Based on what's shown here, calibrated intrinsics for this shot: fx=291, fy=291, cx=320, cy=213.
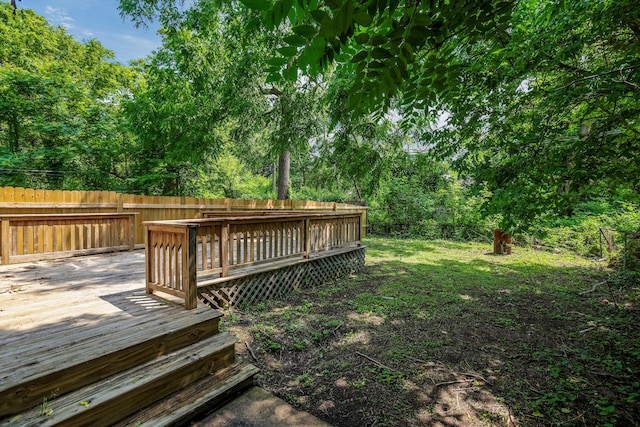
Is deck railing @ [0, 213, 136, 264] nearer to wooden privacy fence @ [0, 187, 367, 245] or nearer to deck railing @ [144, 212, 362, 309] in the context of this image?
wooden privacy fence @ [0, 187, 367, 245]

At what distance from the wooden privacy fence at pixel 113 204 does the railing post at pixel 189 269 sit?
440cm

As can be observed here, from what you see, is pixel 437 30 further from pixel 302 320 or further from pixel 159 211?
pixel 159 211

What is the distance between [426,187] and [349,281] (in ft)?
36.0

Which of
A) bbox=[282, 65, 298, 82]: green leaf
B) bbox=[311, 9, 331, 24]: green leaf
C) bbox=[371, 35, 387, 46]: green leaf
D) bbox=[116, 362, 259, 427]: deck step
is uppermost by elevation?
bbox=[371, 35, 387, 46]: green leaf

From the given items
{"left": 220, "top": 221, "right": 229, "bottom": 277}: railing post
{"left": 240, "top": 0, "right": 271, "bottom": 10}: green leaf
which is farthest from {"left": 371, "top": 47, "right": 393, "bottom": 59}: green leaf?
{"left": 220, "top": 221, "right": 229, "bottom": 277}: railing post

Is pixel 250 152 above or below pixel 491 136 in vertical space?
above

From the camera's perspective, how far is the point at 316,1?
4.16 ft

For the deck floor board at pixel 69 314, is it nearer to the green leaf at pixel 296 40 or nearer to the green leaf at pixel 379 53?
the green leaf at pixel 296 40

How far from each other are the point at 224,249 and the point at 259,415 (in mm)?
2368

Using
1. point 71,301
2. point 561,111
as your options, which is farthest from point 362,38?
point 71,301

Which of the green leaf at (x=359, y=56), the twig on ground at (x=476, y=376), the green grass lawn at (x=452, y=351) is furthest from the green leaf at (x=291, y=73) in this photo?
the twig on ground at (x=476, y=376)

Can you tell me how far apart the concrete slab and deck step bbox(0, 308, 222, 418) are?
0.71 m

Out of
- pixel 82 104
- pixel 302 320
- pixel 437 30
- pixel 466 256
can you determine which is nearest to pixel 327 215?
pixel 302 320

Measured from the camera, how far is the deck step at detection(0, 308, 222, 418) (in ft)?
6.03
